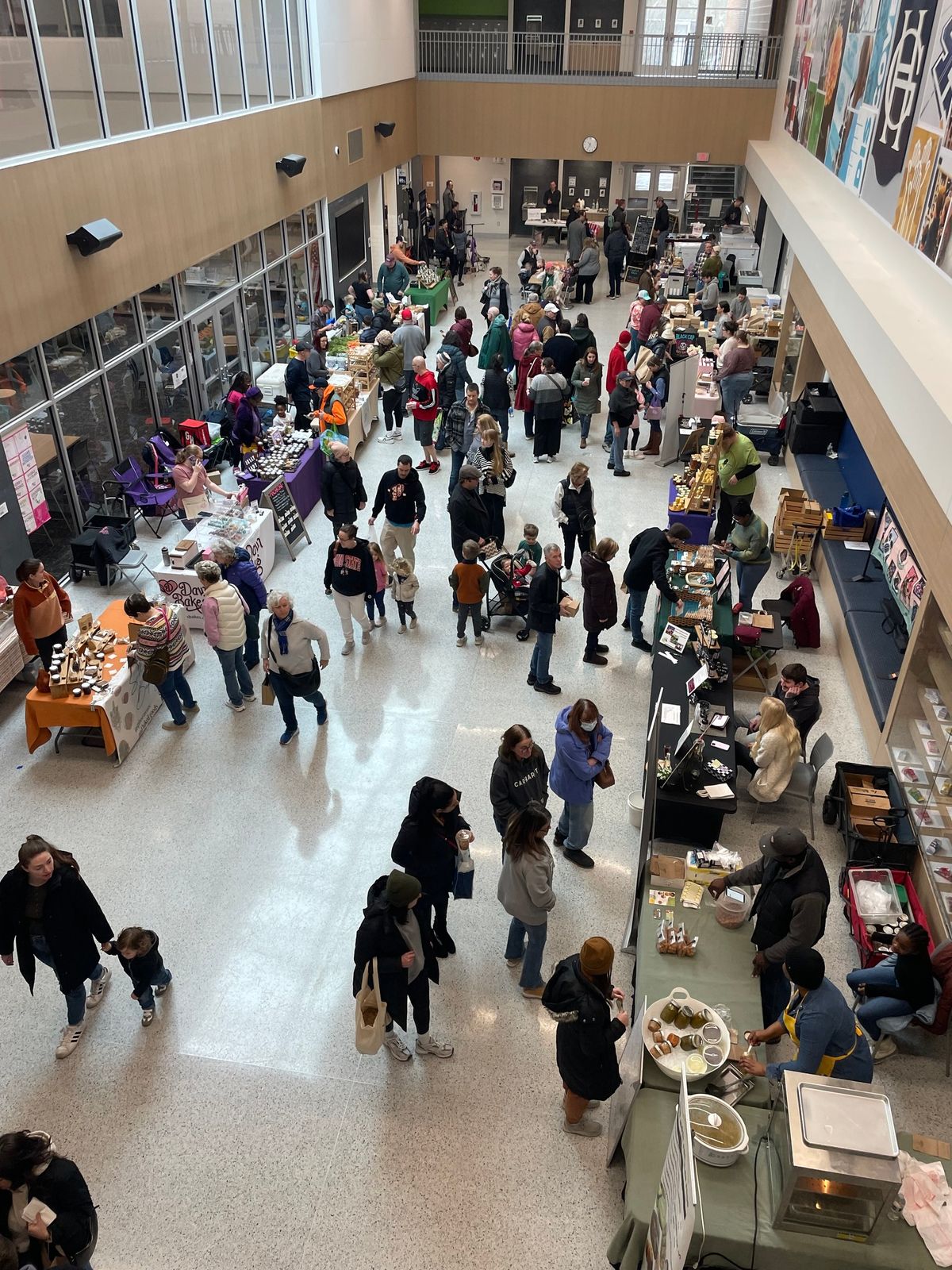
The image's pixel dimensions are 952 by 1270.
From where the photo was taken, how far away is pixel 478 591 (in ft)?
31.0

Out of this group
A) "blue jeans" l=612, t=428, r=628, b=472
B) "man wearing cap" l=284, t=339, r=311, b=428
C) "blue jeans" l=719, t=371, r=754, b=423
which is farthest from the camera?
"blue jeans" l=719, t=371, r=754, b=423

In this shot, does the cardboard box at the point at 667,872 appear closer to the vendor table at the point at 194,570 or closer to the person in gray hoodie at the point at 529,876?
the person in gray hoodie at the point at 529,876

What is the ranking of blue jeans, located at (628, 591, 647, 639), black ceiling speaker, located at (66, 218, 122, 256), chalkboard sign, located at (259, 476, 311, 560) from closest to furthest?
blue jeans, located at (628, 591, 647, 639) < black ceiling speaker, located at (66, 218, 122, 256) < chalkboard sign, located at (259, 476, 311, 560)

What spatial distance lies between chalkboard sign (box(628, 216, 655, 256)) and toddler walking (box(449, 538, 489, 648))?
18.6 metres

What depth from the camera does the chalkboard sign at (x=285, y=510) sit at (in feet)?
36.7

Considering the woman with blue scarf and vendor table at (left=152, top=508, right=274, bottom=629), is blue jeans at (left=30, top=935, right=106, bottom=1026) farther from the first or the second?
vendor table at (left=152, top=508, right=274, bottom=629)

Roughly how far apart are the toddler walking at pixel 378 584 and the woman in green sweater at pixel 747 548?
369 centimetres

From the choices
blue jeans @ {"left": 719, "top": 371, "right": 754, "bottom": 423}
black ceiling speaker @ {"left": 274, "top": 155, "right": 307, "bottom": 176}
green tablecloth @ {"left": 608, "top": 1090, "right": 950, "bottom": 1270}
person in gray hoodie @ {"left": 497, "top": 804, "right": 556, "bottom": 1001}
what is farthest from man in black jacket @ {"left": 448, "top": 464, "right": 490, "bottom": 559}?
black ceiling speaker @ {"left": 274, "top": 155, "right": 307, "bottom": 176}

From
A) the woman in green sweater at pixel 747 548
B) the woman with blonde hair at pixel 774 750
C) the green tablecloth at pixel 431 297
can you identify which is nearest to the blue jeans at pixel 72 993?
the woman with blonde hair at pixel 774 750

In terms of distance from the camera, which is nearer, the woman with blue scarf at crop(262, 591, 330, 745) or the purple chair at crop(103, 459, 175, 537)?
the woman with blue scarf at crop(262, 591, 330, 745)

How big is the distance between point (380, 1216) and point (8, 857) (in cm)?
403

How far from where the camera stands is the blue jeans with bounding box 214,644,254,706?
27.8 feet

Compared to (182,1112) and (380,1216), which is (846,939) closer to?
(380,1216)

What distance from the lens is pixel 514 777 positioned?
6.14m
